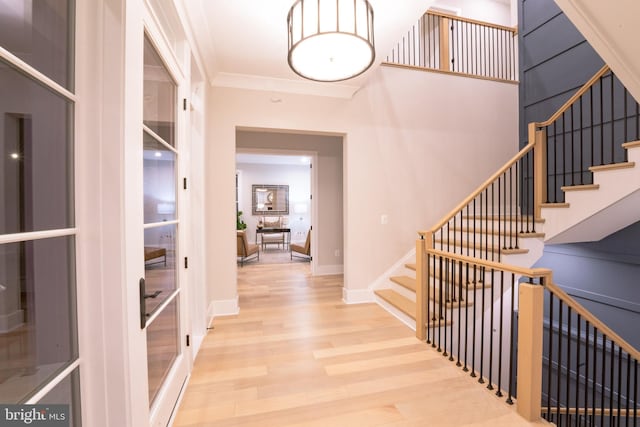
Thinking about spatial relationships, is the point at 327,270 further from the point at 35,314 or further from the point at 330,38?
the point at 35,314

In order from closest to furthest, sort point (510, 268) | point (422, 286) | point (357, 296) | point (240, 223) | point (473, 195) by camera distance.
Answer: point (510, 268) → point (422, 286) → point (473, 195) → point (357, 296) → point (240, 223)

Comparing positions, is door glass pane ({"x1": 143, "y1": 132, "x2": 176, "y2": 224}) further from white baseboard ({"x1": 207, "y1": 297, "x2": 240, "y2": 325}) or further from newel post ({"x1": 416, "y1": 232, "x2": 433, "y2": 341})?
newel post ({"x1": 416, "y1": 232, "x2": 433, "y2": 341})

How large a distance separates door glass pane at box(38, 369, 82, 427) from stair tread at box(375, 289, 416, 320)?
2676mm

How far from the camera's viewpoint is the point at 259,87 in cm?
328

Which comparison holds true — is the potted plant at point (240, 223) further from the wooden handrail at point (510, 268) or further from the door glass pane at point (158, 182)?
the wooden handrail at point (510, 268)

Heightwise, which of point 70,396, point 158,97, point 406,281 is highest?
point 158,97

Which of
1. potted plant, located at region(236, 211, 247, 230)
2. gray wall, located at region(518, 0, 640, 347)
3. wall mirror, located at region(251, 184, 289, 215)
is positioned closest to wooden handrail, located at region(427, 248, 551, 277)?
gray wall, located at region(518, 0, 640, 347)

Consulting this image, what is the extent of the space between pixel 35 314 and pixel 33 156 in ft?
1.59

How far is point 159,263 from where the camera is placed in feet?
5.50

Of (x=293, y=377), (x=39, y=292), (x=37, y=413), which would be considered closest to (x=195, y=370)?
(x=293, y=377)

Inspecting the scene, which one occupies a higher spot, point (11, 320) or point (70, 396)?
point (11, 320)

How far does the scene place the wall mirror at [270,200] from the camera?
901 centimetres

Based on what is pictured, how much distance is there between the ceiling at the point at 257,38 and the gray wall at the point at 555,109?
281 centimetres

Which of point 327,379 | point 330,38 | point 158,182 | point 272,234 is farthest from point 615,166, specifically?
point 272,234
